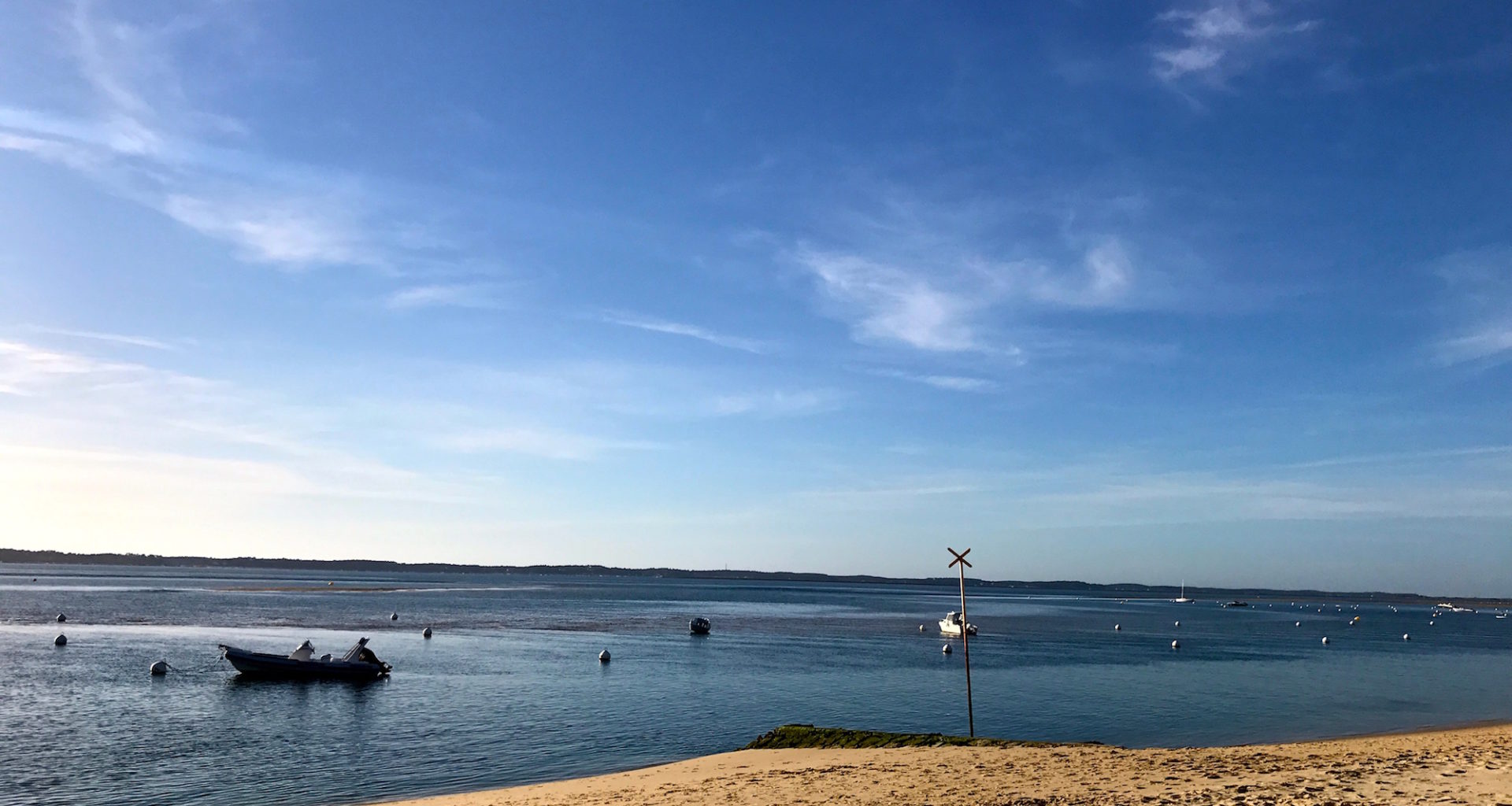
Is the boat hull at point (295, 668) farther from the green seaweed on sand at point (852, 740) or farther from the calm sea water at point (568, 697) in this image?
the green seaweed on sand at point (852, 740)

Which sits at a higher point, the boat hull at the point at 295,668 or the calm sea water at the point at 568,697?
the boat hull at the point at 295,668

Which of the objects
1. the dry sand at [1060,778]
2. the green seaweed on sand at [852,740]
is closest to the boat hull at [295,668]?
the dry sand at [1060,778]

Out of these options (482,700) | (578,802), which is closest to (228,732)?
(482,700)

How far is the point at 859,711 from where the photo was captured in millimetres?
38125

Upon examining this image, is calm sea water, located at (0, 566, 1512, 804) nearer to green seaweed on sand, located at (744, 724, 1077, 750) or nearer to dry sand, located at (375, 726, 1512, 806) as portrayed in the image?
green seaweed on sand, located at (744, 724, 1077, 750)

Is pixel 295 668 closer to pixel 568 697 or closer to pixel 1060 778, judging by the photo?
pixel 568 697

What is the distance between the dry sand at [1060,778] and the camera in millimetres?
17391

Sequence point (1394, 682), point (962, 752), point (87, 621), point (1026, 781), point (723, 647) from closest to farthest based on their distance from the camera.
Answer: point (1026, 781)
point (962, 752)
point (1394, 682)
point (723, 647)
point (87, 621)

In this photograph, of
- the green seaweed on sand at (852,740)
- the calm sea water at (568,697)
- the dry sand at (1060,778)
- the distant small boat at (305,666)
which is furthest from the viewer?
the distant small boat at (305,666)

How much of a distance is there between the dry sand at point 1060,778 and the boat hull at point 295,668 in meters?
26.3

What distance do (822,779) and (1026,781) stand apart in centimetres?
454

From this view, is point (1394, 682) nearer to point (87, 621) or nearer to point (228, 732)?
point (228, 732)

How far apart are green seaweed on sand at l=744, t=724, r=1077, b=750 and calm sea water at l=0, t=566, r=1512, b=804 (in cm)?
418

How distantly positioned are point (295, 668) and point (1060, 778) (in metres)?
40.7
